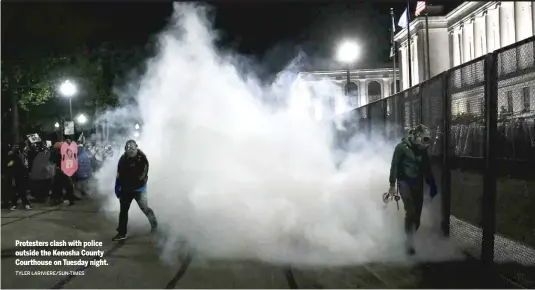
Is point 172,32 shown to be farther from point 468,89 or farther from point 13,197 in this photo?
point 468,89

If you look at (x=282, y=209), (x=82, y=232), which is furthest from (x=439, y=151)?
(x=82, y=232)

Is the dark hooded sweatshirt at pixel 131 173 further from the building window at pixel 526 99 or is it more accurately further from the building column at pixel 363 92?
the building column at pixel 363 92

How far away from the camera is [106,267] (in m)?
6.79

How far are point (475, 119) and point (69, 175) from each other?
10900 mm

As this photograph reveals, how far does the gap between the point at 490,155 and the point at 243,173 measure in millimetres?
7094

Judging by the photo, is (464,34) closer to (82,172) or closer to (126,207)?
(82,172)

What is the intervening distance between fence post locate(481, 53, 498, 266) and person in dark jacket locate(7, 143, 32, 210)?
35.7ft

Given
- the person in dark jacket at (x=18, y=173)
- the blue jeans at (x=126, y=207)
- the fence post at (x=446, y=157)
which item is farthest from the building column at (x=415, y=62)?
the blue jeans at (x=126, y=207)

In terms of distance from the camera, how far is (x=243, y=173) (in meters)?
12.4

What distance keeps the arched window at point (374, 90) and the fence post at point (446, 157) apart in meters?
57.7

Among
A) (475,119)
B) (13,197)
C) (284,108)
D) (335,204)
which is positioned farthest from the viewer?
(284,108)

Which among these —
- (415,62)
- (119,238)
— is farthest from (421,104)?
(415,62)

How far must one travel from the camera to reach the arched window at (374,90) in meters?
64.3

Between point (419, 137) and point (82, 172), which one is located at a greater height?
point (419, 137)
